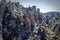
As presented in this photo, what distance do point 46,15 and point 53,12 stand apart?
15 centimetres

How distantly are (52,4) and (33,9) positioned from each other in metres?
0.40

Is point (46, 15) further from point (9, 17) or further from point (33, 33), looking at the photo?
point (9, 17)

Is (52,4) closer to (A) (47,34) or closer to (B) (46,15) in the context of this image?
(B) (46,15)

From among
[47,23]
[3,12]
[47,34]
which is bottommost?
[47,34]

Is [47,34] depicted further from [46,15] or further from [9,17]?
[9,17]

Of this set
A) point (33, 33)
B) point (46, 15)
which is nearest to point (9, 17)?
point (33, 33)

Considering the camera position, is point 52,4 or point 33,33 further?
point 52,4

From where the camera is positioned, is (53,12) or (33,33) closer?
(33,33)

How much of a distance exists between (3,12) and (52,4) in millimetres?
986

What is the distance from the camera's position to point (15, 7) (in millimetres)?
3039

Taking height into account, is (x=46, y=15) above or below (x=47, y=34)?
above

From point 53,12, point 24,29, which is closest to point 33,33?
point 24,29

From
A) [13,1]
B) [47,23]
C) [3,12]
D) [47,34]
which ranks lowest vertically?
[47,34]

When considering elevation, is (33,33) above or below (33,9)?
below
